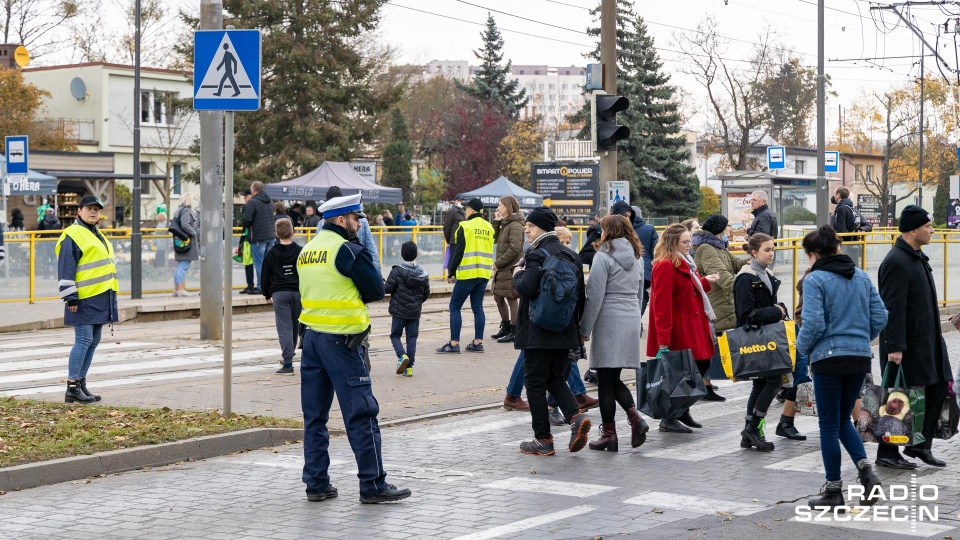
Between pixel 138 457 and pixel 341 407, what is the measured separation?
2152 mm

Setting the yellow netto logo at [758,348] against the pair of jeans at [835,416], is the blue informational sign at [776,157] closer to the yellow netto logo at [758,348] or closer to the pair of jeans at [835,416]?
the yellow netto logo at [758,348]

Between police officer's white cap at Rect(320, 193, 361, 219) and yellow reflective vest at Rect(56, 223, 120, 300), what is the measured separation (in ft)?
15.0

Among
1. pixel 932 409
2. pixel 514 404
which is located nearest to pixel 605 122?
pixel 514 404

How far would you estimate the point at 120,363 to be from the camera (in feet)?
48.4

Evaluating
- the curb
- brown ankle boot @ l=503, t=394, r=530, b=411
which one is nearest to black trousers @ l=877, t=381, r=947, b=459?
brown ankle boot @ l=503, t=394, r=530, b=411

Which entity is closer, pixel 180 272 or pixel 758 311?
pixel 758 311

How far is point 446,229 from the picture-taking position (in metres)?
22.2

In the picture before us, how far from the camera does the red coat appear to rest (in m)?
9.43

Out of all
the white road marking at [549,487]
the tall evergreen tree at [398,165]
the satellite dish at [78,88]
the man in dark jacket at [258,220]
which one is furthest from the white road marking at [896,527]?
the tall evergreen tree at [398,165]

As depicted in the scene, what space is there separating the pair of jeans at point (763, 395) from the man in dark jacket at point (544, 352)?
1262 millimetres

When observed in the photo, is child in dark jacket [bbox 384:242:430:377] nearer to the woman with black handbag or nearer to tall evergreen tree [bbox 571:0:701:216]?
the woman with black handbag

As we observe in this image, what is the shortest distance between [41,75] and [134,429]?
56379mm

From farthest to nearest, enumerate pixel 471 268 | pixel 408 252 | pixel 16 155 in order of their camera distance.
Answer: pixel 16 155 < pixel 471 268 < pixel 408 252

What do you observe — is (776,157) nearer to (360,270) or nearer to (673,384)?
(673,384)
